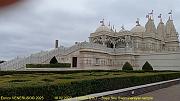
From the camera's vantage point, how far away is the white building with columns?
4209cm

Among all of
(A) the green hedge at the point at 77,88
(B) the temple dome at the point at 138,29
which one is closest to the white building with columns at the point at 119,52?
(B) the temple dome at the point at 138,29

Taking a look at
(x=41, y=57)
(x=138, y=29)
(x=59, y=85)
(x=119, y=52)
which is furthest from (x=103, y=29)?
(x=59, y=85)

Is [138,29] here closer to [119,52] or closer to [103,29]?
[103,29]

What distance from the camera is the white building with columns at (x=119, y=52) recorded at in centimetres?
4209

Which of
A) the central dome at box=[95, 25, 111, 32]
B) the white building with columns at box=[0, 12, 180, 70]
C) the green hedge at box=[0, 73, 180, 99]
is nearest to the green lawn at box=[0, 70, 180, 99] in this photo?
the green hedge at box=[0, 73, 180, 99]

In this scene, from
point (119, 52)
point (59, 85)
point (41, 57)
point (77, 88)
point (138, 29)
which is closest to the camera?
point (59, 85)

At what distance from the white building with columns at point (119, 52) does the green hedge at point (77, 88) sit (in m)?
25.1

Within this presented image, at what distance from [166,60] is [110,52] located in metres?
11.1

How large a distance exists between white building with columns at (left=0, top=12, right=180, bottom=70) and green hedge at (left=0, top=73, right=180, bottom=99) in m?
25.1

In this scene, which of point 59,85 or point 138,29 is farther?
point 138,29

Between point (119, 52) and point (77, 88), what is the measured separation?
145 ft

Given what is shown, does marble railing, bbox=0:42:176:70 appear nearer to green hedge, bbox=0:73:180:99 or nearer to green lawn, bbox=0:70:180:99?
green hedge, bbox=0:73:180:99

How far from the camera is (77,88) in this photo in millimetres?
8672

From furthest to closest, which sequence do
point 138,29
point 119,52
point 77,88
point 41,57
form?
point 138,29
point 119,52
point 41,57
point 77,88
